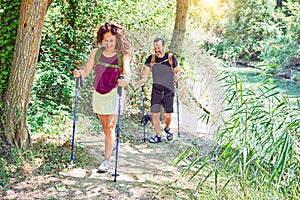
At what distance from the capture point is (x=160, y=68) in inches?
235

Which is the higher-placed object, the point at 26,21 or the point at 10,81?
the point at 26,21

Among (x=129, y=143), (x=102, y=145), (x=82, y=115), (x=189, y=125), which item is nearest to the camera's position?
(x=102, y=145)

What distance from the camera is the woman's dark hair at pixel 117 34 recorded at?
4.28 m

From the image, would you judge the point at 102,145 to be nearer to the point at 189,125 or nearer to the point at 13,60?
the point at 13,60

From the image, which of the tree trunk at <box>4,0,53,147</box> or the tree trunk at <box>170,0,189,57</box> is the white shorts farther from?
the tree trunk at <box>170,0,189,57</box>

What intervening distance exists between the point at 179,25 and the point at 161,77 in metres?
1.94

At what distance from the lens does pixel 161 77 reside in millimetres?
6074

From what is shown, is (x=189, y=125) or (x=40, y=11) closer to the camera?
(x=40, y=11)

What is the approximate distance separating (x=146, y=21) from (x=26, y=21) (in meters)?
5.05

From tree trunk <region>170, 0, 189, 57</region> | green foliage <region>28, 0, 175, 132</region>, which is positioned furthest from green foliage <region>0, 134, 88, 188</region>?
tree trunk <region>170, 0, 189, 57</region>

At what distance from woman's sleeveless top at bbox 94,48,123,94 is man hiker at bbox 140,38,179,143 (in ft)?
4.96

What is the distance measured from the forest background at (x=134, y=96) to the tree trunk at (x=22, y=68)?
1cm

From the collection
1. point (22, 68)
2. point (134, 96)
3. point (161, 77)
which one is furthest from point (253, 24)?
point (22, 68)

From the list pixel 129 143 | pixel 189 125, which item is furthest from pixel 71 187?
pixel 189 125
